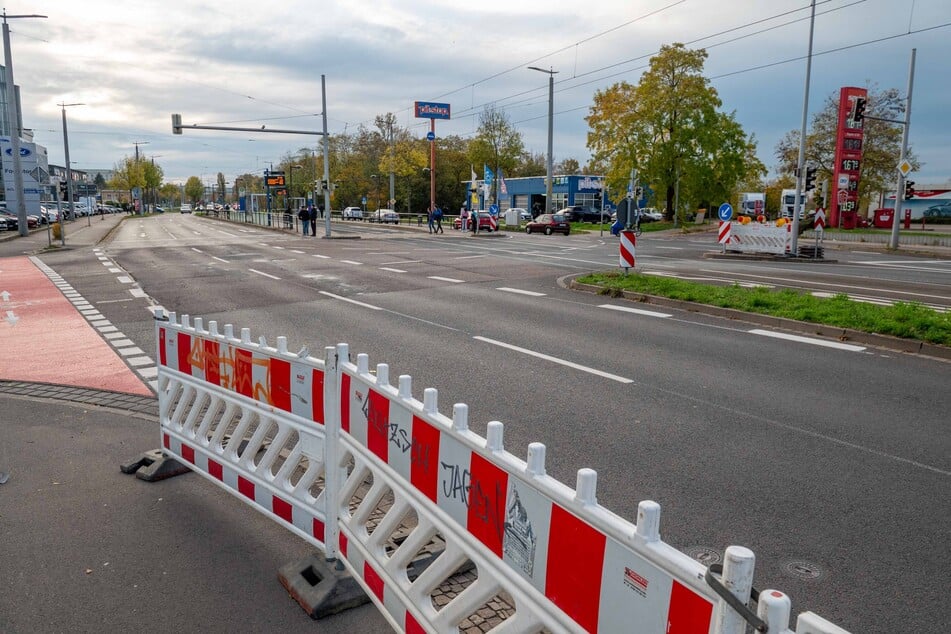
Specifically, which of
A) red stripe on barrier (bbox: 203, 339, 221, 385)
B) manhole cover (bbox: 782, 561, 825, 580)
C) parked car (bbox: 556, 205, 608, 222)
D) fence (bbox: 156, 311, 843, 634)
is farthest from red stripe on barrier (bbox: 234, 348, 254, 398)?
parked car (bbox: 556, 205, 608, 222)

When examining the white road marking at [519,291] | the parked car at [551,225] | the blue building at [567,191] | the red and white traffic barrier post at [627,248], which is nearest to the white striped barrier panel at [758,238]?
the red and white traffic barrier post at [627,248]

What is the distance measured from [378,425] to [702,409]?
14.5 feet

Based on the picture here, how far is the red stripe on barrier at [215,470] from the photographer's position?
4.58 meters

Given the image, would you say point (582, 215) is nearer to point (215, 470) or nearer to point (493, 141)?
point (493, 141)

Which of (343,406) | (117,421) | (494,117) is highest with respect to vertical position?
(494,117)

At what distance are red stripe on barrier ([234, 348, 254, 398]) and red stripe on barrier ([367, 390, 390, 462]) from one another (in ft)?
4.29

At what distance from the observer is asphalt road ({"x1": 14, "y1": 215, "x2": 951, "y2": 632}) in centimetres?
394

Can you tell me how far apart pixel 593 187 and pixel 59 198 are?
57.1 meters

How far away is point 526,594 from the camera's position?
2.23 m

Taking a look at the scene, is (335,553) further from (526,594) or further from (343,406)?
(526,594)

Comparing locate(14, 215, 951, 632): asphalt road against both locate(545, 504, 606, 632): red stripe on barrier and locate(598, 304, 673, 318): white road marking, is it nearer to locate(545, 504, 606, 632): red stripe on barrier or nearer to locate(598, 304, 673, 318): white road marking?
locate(598, 304, 673, 318): white road marking

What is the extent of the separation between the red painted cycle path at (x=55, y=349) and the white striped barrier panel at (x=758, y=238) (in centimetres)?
2451

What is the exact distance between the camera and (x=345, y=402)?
3475mm

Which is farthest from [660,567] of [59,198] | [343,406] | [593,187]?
[593,187]
